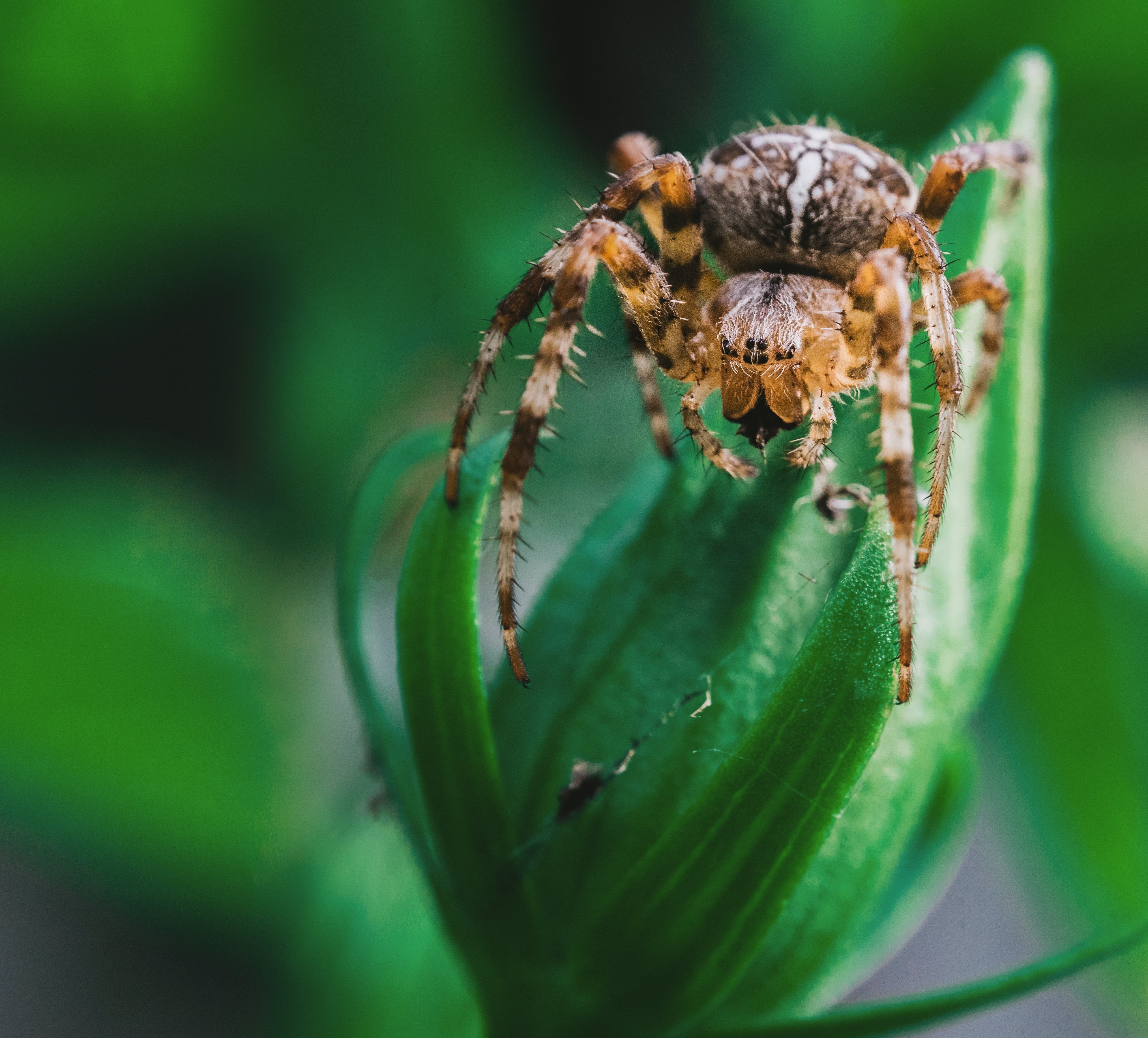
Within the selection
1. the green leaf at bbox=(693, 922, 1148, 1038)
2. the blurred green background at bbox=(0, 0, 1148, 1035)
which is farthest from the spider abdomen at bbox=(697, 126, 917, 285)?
the green leaf at bbox=(693, 922, 1148, 1038)

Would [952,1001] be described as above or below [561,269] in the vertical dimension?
below

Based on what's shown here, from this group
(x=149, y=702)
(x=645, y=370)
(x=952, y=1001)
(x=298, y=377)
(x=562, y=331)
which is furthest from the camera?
(x=298, y=377)

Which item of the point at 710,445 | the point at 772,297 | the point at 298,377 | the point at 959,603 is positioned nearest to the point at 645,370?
the point at 772,297

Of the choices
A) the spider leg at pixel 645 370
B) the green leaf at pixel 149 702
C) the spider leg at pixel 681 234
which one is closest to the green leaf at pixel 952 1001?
the spider leg at pixel 645 370

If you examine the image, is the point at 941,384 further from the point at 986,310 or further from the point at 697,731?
the point at 697,731

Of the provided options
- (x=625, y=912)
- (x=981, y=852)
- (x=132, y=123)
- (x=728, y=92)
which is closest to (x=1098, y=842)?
(x=981, y=852)

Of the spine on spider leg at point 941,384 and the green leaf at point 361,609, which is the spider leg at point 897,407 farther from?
the green leaf at point 361,609
